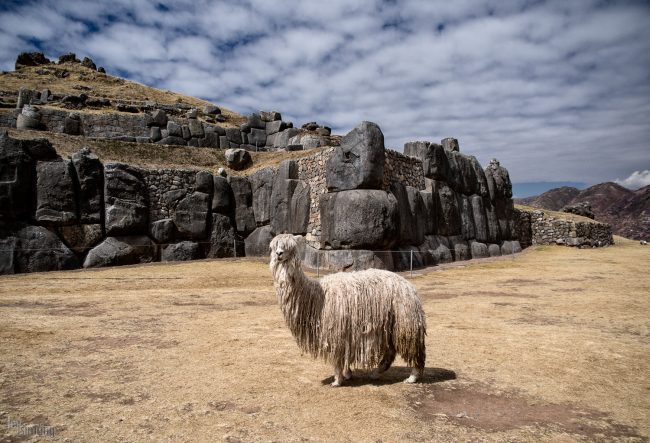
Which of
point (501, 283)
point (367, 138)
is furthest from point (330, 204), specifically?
point (501, 283)

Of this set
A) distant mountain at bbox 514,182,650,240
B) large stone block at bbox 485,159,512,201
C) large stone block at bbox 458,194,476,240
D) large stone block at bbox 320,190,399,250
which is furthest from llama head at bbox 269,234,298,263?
distant mountain at bbox 514,182,650,240

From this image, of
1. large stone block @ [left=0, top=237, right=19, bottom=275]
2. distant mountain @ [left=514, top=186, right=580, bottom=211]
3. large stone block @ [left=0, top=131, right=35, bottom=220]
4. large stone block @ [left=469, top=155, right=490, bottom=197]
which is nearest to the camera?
large stone block @ [left=0, top=237, right=19, bottom=275]

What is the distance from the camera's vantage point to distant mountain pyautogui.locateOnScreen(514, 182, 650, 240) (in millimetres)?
57678

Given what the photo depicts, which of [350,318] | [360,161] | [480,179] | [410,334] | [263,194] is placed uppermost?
[480,179]

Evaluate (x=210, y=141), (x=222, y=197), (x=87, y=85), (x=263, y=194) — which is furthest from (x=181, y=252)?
(x=87, y=85)

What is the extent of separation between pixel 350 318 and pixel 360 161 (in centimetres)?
1285

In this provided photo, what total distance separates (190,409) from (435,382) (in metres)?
2.96

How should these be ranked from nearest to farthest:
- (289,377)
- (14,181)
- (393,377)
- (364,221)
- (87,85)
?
(289,377) → (393,377) → (14,181) → (364,221) → (87,85)

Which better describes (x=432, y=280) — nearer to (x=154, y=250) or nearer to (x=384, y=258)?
(x=384, y=258)

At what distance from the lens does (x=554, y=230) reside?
32969 mm

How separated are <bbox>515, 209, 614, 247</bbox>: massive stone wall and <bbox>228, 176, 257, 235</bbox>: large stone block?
21.2m

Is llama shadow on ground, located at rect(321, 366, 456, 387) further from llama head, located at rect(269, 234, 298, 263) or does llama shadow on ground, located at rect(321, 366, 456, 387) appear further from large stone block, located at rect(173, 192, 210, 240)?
large stone block, located at rect(173, 192, 210, 240)

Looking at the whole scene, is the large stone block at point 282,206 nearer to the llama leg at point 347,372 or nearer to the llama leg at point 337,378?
the llama leg at point 347,372

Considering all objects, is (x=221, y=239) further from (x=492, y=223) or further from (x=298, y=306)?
(x=492, y=223)
